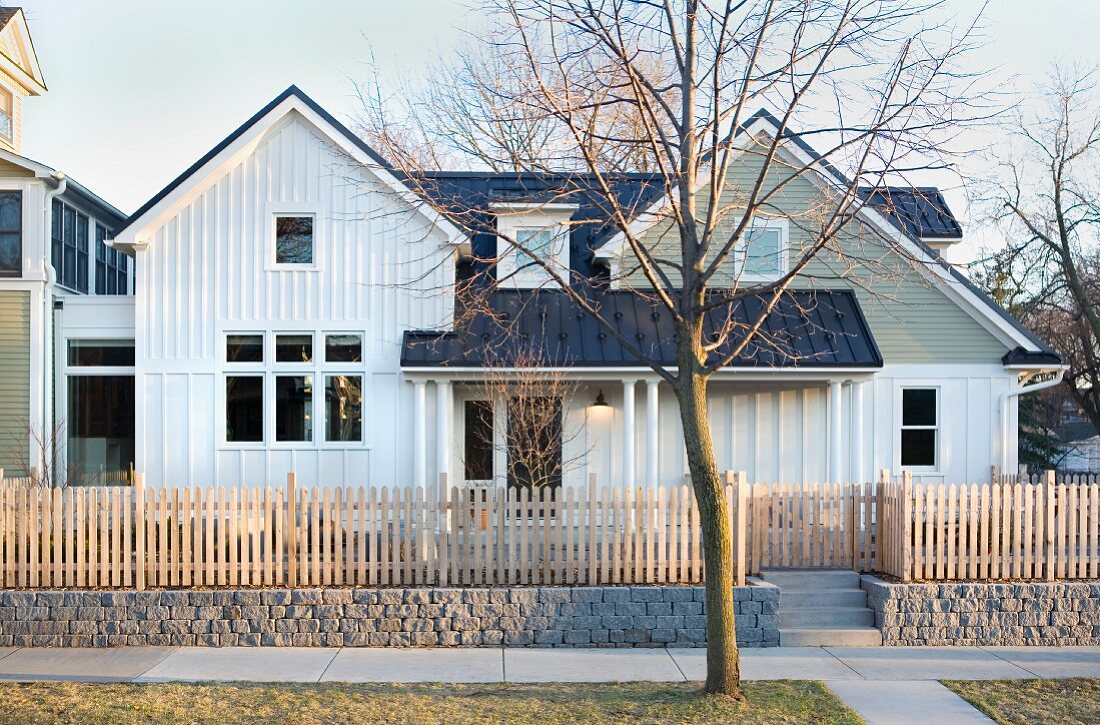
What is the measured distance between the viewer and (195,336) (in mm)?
15484

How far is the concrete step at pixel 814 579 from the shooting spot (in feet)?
37.3

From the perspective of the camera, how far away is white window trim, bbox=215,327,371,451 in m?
15.5

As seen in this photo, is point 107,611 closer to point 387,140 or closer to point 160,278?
point 387,140

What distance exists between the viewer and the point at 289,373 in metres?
15.6

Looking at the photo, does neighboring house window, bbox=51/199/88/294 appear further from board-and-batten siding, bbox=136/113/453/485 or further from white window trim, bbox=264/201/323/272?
white window trim, bbox=264/201/323/272

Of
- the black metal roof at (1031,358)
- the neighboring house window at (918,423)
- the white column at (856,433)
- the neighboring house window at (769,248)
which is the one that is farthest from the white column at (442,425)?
the black metal roof at (1031,358)

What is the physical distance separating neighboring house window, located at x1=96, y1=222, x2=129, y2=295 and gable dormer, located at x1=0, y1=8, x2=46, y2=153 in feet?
8.42

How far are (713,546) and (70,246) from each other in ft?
46.4

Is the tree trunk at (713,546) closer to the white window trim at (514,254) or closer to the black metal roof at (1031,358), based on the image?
the white window trim at (514,254)

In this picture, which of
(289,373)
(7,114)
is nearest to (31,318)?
(289,373)

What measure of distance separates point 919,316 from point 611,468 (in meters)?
6.02

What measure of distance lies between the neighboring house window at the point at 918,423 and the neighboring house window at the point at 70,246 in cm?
1480

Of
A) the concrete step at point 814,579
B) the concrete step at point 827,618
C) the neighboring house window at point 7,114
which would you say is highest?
the neighboring house window at point 7,114

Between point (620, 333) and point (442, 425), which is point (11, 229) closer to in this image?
point (442, 425)
